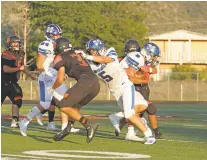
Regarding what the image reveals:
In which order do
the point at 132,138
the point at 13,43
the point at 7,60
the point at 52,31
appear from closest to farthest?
the point at 132,138
the point at 52,31
the point at 13,43
the point at 7,60

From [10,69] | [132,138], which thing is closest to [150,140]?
[132,138]

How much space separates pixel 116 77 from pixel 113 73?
0.08 m

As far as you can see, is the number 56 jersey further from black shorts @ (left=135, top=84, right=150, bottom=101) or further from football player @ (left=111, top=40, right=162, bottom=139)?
black shorts @ (left=135, top=84, right=150, bottom=101)

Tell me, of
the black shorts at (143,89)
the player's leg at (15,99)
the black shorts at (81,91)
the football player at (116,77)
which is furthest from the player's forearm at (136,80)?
the player's leg at (15,99)

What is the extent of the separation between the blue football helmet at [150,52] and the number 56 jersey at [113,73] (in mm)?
1103

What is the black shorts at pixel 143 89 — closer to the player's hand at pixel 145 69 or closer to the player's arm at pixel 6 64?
the player's hand at pixel 145 69

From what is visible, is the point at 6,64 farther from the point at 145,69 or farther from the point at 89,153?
the point at 89,153

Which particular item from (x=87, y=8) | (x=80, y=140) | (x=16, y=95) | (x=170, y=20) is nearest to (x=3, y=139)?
(x=80, y=140)

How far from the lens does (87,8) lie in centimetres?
6041

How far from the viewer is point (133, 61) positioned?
13727mm

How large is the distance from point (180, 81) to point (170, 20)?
72960 millimetres

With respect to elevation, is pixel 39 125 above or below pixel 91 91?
below

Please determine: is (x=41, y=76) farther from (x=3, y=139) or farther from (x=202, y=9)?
(x=202, y=9)

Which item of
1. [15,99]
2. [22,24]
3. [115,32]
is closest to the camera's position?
[15,99]
